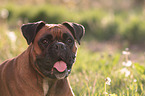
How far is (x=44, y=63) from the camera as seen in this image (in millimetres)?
3148

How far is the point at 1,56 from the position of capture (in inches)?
262

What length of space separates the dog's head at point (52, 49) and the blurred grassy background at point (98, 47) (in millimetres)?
619

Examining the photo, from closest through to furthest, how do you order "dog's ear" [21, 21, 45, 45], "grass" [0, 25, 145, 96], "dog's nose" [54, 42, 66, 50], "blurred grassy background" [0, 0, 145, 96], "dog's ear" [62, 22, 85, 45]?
1. "dog's nose" [54, 42, 66, 50]
2. "dog's ear" [21, 21, 45, 45]
3. "dog's ear" [62, 22, 85, 45]
4. "grass" [0, 25, 145, 96]
5. "blurred grassy background" [0, 0, 145, 96]

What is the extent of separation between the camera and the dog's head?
3.13 m

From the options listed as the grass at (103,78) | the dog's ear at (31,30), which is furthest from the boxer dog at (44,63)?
the grass at (103,78)

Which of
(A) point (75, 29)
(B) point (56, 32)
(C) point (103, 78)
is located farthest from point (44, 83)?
(C) point (103, 78)

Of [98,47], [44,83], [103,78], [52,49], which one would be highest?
[52,49]

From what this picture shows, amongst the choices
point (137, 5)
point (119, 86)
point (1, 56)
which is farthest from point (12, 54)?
point (137, 5)

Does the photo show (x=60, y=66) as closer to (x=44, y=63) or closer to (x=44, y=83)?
(x=44, y=63)

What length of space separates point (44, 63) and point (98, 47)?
6.11m

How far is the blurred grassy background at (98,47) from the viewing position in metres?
4.50

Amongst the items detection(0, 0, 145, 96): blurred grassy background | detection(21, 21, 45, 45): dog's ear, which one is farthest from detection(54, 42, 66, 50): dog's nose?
detection(0, 0, 145, 96): blurred grassy background

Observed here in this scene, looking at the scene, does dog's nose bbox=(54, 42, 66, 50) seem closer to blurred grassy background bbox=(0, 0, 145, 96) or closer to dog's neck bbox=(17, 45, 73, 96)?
dog's neck bbox=(17, 45, 73, 96)

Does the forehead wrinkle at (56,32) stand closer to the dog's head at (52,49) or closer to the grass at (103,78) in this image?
the dog's head at (52,49)
